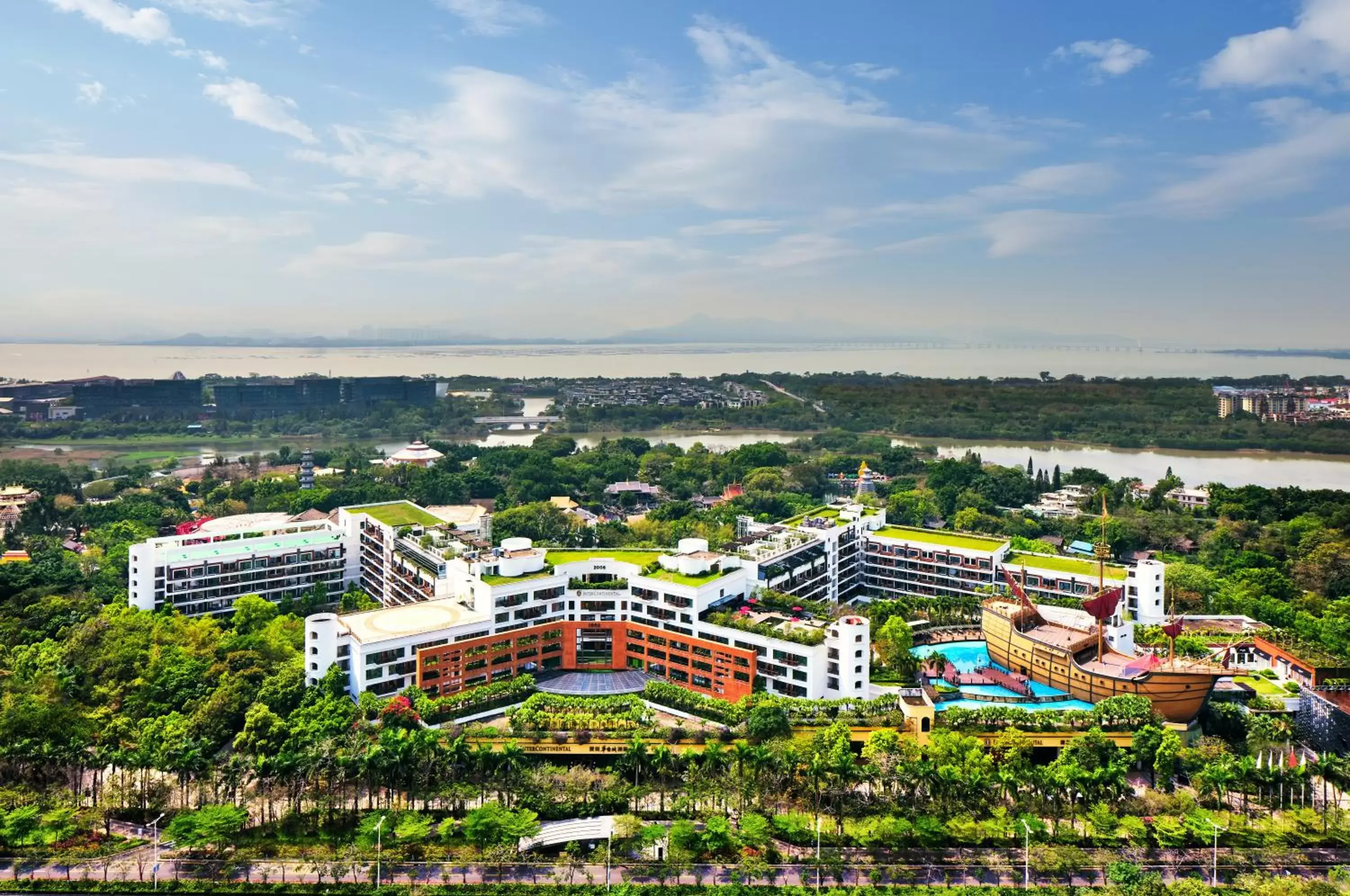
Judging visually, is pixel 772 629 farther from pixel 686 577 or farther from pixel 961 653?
pixel 961 653

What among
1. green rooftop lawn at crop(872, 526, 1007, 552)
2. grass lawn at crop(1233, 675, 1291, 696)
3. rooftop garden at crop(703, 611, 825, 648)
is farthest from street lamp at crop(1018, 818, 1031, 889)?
green rooftop lawn at crop(872, 526, 1007, 552)

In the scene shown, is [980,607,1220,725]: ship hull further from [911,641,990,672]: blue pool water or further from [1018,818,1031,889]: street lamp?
[1018,818,1031,889]: street lamp

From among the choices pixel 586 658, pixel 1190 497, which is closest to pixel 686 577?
pixel 586 658

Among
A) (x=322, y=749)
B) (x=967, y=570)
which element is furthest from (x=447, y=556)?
(x=967, y=570)

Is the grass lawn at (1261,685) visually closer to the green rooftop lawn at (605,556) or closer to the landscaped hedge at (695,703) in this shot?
the landscaped hedge at (695,703)

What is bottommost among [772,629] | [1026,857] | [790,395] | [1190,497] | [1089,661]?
[1026,857]

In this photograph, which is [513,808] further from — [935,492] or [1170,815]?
[935,492]
